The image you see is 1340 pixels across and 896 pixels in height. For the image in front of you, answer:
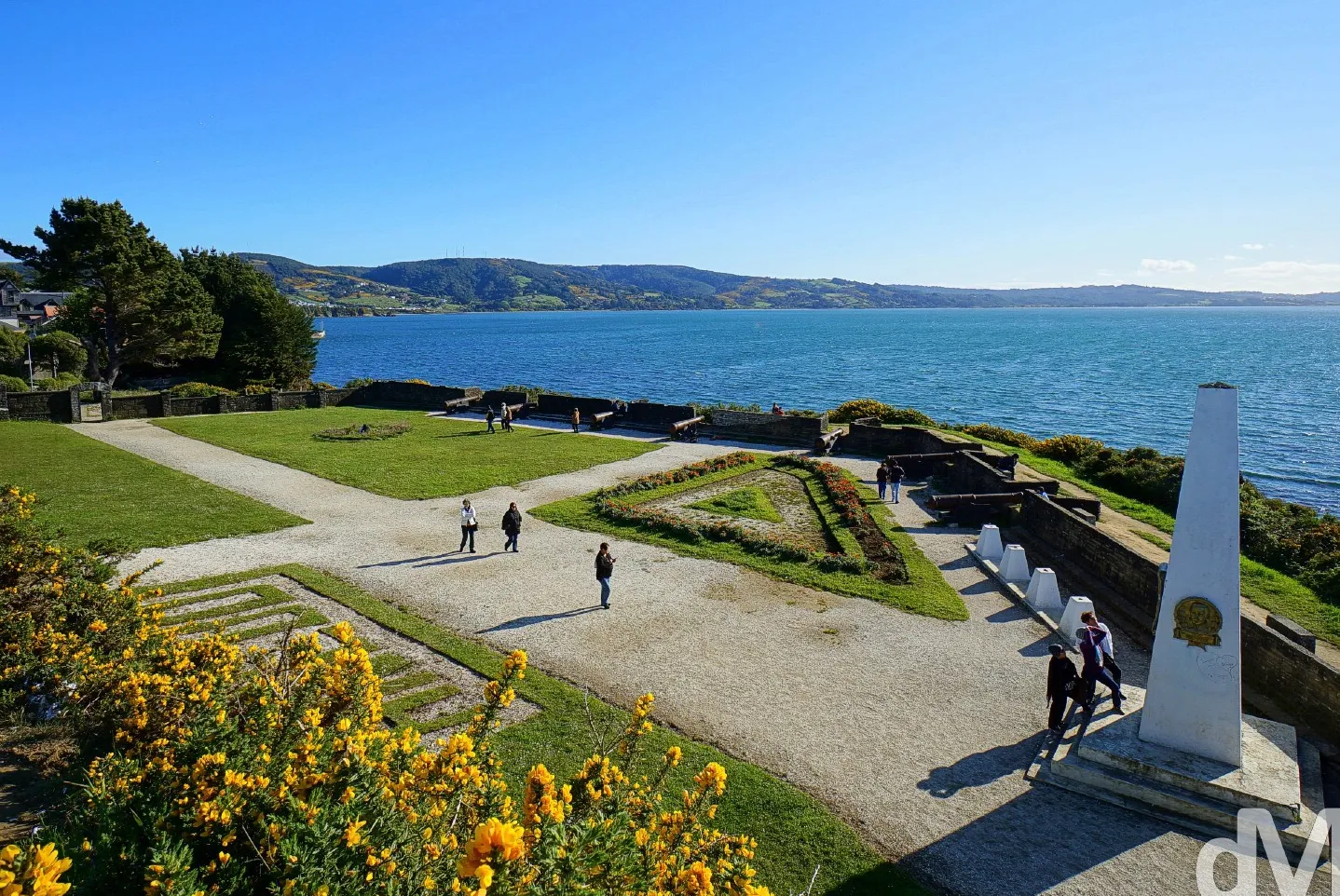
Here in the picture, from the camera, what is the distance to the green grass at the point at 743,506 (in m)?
17.7

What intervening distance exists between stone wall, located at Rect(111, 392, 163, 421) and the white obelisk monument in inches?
1468

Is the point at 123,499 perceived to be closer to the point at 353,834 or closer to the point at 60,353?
the point at 353,834

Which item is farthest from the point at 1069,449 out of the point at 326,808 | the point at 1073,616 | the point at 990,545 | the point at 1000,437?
the point at 326,808

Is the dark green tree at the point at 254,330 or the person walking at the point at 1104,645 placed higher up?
the dark green tree at the point at 254,330

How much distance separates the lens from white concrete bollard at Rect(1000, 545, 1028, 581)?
44.7 ft

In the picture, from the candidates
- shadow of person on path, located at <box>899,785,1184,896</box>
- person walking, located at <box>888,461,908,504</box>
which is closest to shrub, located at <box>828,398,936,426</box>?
person walking, located at <box>888,461,908,504</box>

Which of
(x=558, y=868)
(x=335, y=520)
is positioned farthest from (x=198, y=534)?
(x=558, y=868)

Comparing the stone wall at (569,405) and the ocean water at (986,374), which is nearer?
the stone wall at (569,405)

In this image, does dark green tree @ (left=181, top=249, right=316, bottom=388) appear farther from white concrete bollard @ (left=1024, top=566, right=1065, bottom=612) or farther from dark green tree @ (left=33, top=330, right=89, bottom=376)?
white concrete bollard @ (left=1024, top=566, right=1065, bottom=612)

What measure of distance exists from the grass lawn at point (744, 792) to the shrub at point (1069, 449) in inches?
817

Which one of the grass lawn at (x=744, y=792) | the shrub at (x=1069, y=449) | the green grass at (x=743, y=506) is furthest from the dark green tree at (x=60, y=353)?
the shrub at (x=1069, y=449)

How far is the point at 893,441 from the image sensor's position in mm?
25125

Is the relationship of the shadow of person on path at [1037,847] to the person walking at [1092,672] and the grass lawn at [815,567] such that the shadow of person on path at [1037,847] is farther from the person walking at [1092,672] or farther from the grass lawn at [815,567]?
the grass lawn at [815,567]

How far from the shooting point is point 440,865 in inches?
142
